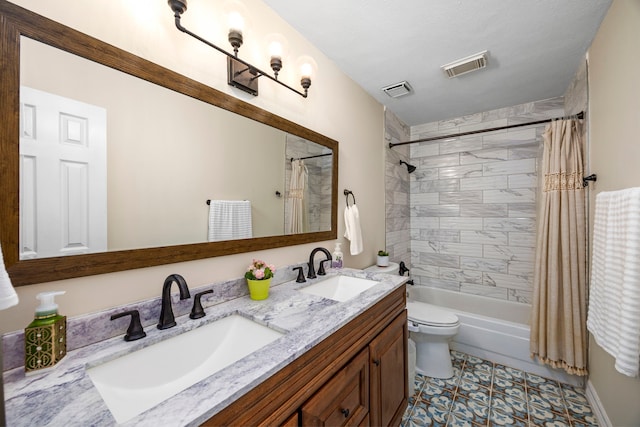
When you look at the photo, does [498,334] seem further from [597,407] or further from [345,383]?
[345,383]

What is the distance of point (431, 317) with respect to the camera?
84.7 inches

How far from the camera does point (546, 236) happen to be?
2.06m

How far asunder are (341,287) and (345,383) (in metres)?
0.68

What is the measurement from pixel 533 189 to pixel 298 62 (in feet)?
8.50

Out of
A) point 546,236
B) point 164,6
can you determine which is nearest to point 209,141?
point 164,6

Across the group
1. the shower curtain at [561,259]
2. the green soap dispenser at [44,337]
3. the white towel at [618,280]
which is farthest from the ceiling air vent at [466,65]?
the green soap dispenser at [44,337]

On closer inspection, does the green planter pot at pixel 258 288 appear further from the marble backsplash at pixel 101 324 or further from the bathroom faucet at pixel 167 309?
the bathroom faucet at pixel 167 309

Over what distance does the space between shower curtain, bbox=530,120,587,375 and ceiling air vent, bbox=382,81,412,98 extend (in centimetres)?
118

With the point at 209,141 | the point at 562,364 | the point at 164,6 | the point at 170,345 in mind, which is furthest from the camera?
the point at 562,364

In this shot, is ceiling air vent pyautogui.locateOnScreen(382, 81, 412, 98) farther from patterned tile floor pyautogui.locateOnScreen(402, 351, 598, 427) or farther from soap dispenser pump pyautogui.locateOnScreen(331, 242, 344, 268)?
patterned tile floor pyautogui.locateOnScreen(402, 351, 598, 427)

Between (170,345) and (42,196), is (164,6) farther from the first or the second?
(170,345)

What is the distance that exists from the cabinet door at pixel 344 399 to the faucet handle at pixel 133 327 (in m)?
0.57

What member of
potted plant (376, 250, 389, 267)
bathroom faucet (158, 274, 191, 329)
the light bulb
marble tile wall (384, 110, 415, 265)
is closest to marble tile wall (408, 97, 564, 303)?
marble tile wall (384, 110, 415, 265)

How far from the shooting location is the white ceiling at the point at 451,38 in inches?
55.5
